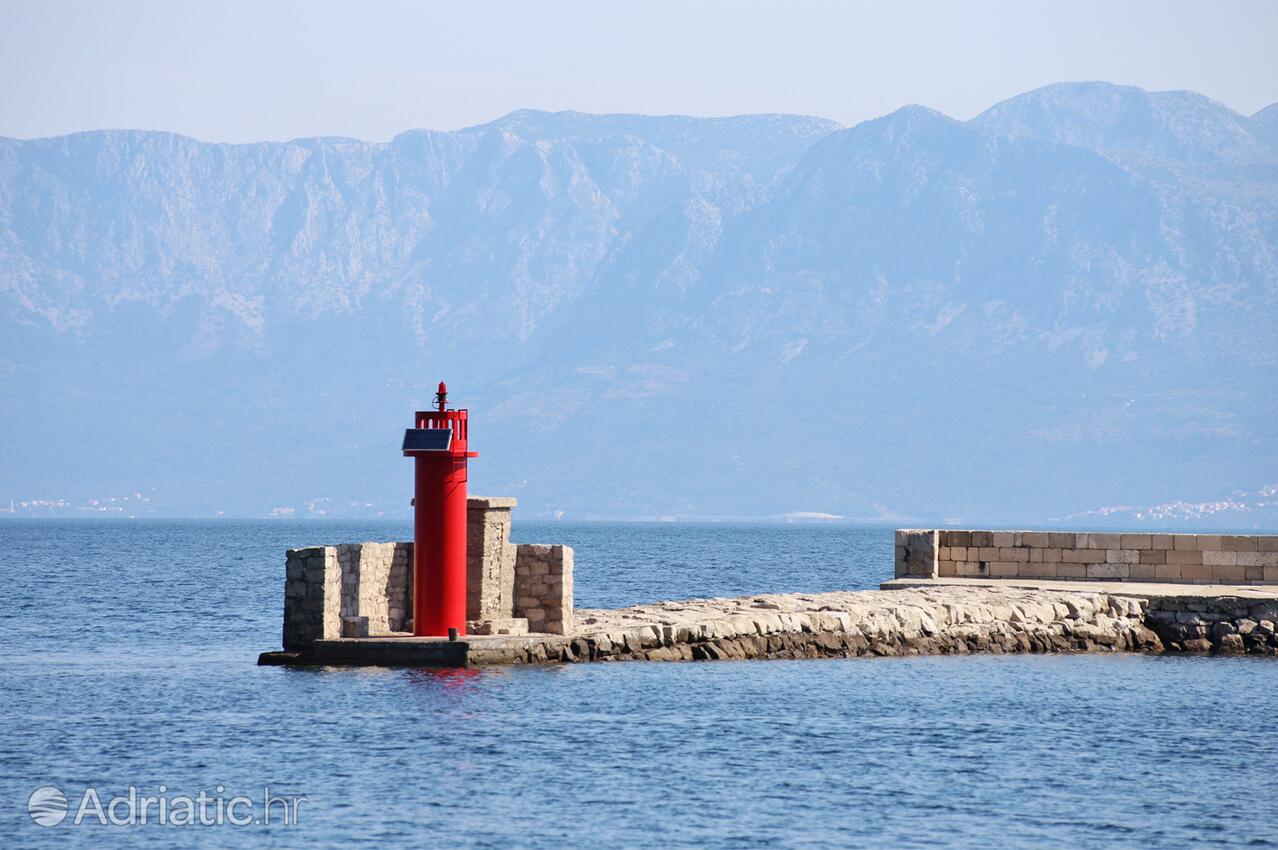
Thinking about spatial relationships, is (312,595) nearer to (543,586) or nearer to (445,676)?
(445,676)

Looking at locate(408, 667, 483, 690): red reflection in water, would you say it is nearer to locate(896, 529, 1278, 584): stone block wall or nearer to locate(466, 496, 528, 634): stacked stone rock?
locate(466, 496, 528, 634): stacked stone rock

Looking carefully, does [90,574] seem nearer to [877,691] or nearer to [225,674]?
[225,674]

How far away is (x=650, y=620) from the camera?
28.7 meters

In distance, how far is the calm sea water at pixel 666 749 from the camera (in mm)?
18000

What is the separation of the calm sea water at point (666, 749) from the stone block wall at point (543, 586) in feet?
2.31

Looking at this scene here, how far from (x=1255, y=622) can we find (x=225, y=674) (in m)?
15.5

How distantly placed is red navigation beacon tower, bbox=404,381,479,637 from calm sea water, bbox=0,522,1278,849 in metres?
0.91

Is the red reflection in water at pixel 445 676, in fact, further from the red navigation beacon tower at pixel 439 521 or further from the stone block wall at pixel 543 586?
the stone block wall at pixel 543 586

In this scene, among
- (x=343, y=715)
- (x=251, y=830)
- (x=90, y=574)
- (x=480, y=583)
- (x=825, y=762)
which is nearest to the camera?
(x=251, y=830)

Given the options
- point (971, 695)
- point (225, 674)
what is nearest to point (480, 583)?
point (225, 674)

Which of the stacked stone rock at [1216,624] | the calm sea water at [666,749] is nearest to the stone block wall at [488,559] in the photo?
the calm sea water at [666,749]

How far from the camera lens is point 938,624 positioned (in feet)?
100

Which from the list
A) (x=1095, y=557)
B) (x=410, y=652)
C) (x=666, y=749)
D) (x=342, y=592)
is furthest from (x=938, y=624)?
(x=342, y=592)

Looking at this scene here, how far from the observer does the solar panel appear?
24438 millimetres
